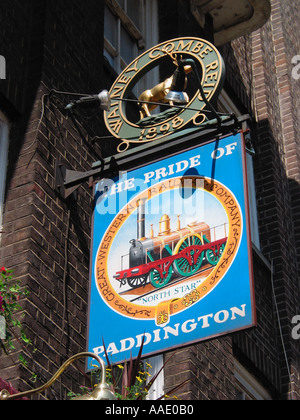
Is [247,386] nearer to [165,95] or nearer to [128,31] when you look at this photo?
[165,95]

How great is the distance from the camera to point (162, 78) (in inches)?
447

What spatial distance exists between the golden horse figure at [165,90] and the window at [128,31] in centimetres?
213

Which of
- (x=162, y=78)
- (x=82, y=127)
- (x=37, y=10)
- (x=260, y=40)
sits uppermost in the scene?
(x=260, y=40)

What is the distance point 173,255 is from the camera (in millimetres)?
6980

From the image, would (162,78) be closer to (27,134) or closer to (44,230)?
(27,134)

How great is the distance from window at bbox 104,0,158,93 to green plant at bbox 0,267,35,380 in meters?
4.26

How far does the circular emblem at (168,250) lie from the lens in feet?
22.2

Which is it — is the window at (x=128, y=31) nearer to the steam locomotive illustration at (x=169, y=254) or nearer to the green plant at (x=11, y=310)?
the steam locomotive illustration at (x=169, y=254)

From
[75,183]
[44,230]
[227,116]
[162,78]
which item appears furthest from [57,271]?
[162,78]

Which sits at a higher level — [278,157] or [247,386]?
[278,157]

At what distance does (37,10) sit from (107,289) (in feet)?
11.2

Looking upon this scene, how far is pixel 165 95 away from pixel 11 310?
2.64 m

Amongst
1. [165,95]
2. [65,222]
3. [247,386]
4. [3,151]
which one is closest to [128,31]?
[165,95]
